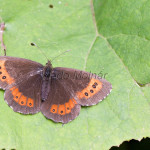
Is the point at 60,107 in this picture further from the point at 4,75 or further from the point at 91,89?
the point at 4,75

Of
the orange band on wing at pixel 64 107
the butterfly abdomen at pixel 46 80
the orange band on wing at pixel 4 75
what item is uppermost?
the orange band on wing at pixel 4 75

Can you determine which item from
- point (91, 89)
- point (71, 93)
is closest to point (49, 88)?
point (71, 93)

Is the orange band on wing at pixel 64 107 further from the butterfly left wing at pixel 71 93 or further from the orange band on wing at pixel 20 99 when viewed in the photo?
the orange band on wing at pixel 20 99

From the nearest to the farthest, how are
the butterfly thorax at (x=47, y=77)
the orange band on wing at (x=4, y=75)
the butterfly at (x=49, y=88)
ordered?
1. the butterfly at (x=49, y=88)
2. the orange band on wing at (x=4, y=75)
3. the butterfly thorax at (x=47, y=77)

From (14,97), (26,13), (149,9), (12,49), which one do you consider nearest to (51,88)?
(14,97)

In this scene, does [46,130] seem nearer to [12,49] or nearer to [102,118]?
[102,118]

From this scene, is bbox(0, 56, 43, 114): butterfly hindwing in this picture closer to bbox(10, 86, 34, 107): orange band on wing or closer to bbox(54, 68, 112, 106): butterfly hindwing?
bbox(10, 86, 34, 107): orange band on wing

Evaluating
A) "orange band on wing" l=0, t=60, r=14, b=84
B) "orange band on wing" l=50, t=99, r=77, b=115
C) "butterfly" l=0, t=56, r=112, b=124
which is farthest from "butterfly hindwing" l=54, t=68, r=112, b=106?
"orange band on wing" l=0, t=60, r=14, b=84

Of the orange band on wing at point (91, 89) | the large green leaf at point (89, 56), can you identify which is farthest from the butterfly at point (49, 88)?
the large green leaf at point (89, 56)

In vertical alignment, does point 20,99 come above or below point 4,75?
below
